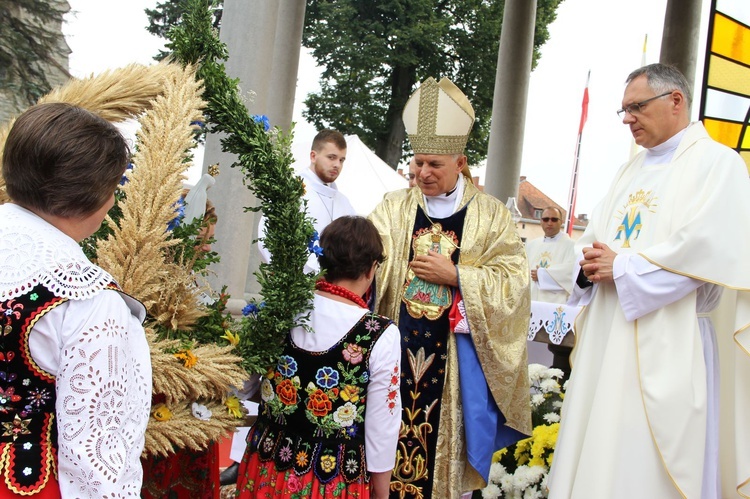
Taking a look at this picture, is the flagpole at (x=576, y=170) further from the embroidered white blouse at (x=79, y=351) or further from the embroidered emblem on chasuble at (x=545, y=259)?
the embroidered white blouse at (x=79, y=351)

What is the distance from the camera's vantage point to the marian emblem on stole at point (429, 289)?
329 cm

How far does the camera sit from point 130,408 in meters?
1.42

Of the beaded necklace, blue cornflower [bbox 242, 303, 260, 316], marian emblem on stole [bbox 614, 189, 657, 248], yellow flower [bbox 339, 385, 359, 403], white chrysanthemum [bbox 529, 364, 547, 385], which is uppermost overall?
marian emblem on stole [bbox 614, 189, 657, 248]

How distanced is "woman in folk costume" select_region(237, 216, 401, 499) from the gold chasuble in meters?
0.89

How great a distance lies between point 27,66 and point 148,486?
9.59 meters

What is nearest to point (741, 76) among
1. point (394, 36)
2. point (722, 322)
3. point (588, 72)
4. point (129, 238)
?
point (722, 322)

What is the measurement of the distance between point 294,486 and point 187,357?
2.09ft

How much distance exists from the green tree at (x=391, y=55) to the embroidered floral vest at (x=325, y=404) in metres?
21.0

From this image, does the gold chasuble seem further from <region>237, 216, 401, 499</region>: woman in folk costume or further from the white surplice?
the white surplice

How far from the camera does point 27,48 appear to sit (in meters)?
10.1

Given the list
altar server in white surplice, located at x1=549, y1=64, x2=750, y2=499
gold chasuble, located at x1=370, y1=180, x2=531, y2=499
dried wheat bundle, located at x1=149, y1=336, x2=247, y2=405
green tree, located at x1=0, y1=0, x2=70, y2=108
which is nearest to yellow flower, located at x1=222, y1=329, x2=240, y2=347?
dried wheat bundle, located at x1=149, y1=336, x2=247, y2=405

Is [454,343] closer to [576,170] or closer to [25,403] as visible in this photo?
[25,403]

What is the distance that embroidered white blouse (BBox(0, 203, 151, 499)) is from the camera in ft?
4.29

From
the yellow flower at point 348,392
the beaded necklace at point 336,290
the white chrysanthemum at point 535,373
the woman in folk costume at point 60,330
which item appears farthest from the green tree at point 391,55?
the woman in folk costume at point 60,330
